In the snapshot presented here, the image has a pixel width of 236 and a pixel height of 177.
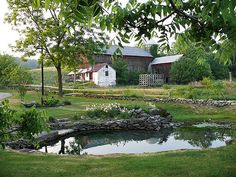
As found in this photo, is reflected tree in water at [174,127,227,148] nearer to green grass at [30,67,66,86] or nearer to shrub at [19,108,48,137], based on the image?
shrub at [19,108,48,137]

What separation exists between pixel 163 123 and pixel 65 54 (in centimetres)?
1642

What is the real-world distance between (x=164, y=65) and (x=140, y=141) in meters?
50.5

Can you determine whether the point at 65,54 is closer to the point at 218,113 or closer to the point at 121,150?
the point at 218,113

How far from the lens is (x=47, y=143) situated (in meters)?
14.8

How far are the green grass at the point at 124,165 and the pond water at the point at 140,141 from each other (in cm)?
461

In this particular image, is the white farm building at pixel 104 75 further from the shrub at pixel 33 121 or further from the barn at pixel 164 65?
the shrub at pixel 33 121

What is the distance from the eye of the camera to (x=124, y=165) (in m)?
8.06

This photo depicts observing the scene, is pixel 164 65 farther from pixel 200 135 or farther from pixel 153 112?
pixel 200 135

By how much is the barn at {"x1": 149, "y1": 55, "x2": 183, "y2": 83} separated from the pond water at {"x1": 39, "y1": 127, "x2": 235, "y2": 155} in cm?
4455

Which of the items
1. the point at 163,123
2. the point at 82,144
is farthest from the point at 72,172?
the point at 163,123

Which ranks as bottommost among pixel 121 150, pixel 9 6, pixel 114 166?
pixel 121 150

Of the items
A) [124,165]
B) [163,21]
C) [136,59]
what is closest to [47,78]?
[136,59]

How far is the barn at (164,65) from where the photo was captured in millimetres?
63550

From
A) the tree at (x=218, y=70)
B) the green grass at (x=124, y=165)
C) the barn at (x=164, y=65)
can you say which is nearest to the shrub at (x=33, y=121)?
the green grass at (x=124, y=165)
